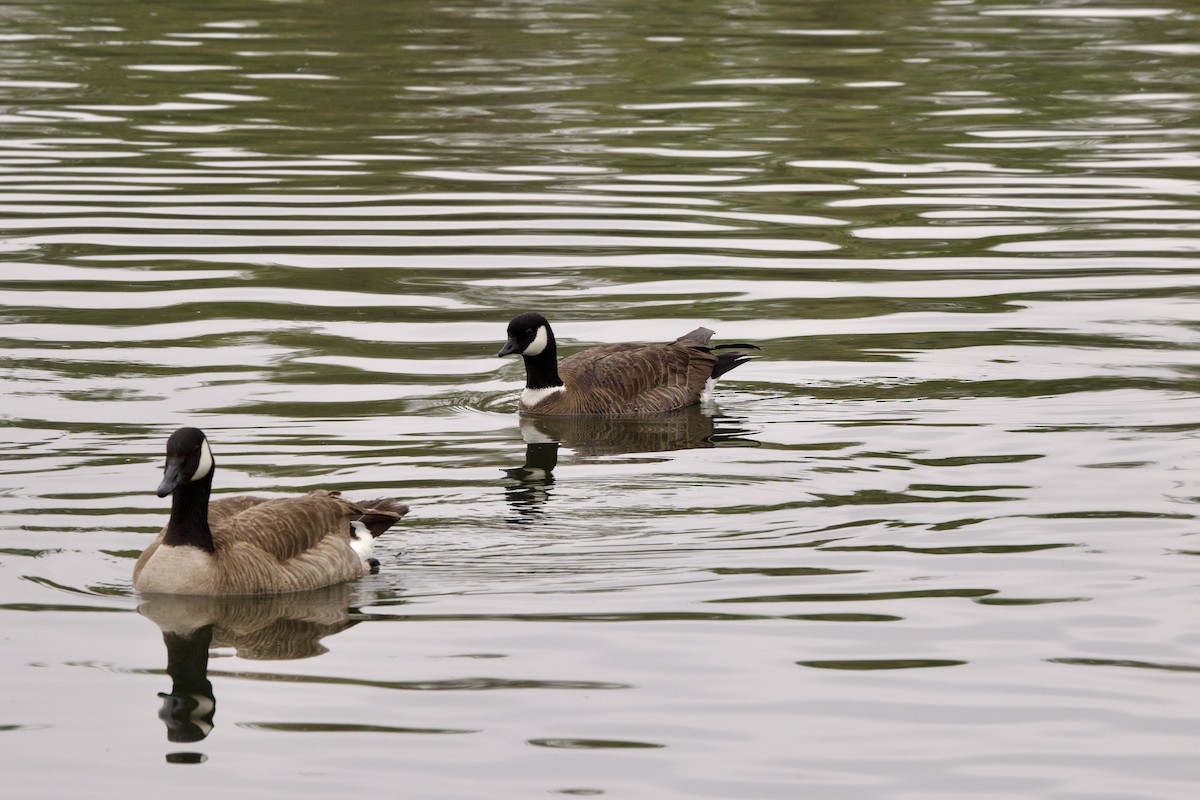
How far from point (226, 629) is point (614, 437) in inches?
217

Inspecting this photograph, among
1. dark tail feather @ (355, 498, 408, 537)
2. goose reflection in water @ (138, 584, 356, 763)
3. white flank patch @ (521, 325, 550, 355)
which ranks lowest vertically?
goose reflection in water @ (138, 584, 356, 763)

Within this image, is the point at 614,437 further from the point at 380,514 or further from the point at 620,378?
the point at 380,514

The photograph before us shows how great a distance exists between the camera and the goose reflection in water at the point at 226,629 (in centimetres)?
1000

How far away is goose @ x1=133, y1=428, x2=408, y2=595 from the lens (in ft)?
36.8

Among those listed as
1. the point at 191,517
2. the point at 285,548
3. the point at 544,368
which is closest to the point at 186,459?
the point at 191,517

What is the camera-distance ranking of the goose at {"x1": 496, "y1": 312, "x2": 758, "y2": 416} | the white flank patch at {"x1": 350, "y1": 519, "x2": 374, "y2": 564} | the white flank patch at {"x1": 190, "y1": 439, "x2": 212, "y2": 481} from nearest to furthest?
the white flank patch at {"x1": 190, "y1": 439, "x2": 212, "y2": 481} → the white flank patch at {"x1": 350, "y1": 519, "x2": 374, "y2": 564} → the goose at {"x1": 496, "y1": 312, "x2": 758, "y2": 416}

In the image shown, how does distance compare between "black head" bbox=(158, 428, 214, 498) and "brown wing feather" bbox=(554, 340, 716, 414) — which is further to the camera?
"brown wing feather" bbox=(554, 340, 716, 414)

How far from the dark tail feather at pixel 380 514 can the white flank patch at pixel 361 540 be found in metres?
0.03

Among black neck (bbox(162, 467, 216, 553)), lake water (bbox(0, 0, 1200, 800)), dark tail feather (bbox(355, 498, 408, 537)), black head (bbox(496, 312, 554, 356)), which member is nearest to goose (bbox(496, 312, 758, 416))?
black head (bbox(496, 312, 554, 356))

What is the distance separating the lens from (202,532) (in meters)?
11.3

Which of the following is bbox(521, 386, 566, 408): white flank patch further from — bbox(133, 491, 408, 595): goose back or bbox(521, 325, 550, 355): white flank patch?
bbox(133, 491, 408, 595): goose back

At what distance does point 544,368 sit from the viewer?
16422 millimetres

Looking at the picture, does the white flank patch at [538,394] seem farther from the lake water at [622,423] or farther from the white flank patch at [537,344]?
the white flank patch at [537,344]

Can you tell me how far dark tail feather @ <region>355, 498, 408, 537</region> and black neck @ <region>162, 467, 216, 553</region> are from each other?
3.23 feet
